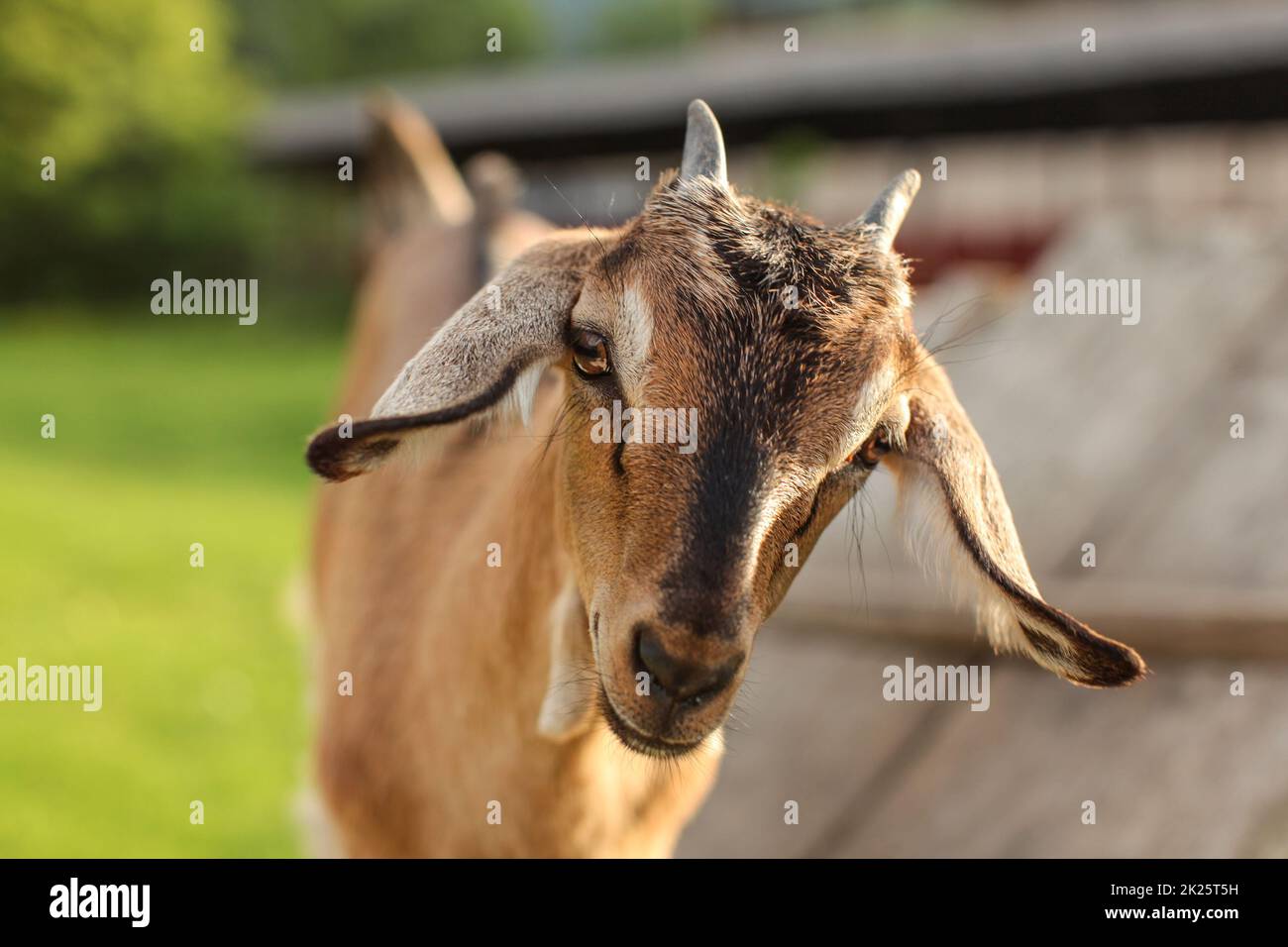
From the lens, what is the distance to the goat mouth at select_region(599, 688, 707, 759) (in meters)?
2.10

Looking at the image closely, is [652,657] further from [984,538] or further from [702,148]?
[702,148]

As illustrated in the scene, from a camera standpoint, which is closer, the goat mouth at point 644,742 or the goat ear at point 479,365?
the goat ear at point 479,365

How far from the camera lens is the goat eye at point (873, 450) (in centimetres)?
221

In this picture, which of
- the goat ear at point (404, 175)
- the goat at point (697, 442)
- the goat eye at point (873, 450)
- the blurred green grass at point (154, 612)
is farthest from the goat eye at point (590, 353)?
the goat ear at point (404, 175)

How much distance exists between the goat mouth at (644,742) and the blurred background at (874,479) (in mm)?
573

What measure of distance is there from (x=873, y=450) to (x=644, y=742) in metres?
0.72

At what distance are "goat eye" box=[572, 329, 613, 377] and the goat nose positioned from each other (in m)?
0.53

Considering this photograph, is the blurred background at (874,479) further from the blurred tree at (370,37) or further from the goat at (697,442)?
the blurred tree at (370,37)

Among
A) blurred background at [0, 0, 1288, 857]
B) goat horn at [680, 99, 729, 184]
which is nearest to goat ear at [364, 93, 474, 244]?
blurred background at [0, 0, 1288, 857]

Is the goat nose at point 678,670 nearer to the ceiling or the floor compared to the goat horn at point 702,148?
nearer to the floor

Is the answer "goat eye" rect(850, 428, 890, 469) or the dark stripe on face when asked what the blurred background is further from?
the dark stripe on face
